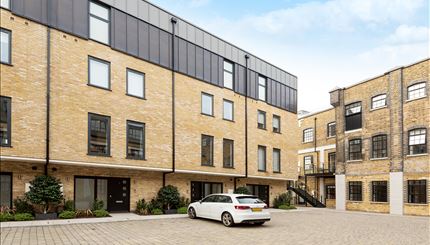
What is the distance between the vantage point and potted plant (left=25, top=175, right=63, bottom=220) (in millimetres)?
13977

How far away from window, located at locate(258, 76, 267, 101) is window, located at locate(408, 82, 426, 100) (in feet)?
33.6

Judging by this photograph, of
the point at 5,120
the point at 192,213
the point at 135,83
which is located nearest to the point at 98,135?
the point at 135,83

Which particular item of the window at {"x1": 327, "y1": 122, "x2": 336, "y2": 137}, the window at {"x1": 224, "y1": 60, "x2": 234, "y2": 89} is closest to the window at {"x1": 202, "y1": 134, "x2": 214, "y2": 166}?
the window at {"x1": 224, "y1": 60, "x2": 234, "y2": 89}

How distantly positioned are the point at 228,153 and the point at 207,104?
12.1 feet

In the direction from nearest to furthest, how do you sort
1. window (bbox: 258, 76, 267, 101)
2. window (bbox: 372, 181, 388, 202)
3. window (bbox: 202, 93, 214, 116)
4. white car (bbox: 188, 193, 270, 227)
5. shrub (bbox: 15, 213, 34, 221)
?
1. shrub (bbox: 15, 213, 34, 221)
2. white car (bbox: 188, 193, 270, 227)
3. window (bbox: 202, 93, 214, 116)
4. window (bbox: 372, 181, 388, 202)
5. window (bbox: 258, 76, 267, 101)

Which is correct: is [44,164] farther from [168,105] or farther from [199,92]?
[199,92]

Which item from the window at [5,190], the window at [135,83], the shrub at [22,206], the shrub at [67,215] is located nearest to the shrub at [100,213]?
the shrub at [67,215]

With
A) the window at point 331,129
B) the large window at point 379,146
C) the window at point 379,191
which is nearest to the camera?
A: the window at point 379,191

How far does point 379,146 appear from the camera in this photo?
2625 cm

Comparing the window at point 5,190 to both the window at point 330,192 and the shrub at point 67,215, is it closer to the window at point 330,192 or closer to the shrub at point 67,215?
the shrub at point 67,215

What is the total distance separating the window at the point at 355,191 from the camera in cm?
2742

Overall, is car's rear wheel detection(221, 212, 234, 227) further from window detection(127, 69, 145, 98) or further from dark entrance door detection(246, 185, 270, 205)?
dark entrance door detection(246, 185, 270, 205)

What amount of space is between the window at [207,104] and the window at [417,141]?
46.0 feet

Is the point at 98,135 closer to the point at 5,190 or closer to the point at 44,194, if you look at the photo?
the point at 44,194
